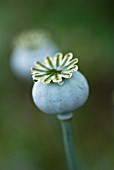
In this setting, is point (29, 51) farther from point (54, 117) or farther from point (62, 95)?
point (62, 95)

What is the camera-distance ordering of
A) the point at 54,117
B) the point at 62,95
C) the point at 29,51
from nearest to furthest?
the point at 62,95 → the point at 29,51 → the point at 54,117

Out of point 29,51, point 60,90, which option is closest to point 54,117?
point 29,51

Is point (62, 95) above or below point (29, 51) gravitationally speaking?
below

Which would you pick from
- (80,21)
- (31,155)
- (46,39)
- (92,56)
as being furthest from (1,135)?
(80,21)

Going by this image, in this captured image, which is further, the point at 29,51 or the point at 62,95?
the point at 29,51

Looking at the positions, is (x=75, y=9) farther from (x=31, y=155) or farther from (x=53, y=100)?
(x=53, y=100)

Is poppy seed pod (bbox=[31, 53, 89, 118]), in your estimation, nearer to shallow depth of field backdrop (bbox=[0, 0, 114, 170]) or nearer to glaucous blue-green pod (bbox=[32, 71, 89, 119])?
glaucous blue-green pod (bbox=[32, 71, 89, 119])

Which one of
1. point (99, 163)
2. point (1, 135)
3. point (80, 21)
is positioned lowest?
point (99, 163)

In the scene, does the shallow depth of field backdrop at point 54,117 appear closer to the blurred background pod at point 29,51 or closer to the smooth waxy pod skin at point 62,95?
the blurred background pod at point 29,51
